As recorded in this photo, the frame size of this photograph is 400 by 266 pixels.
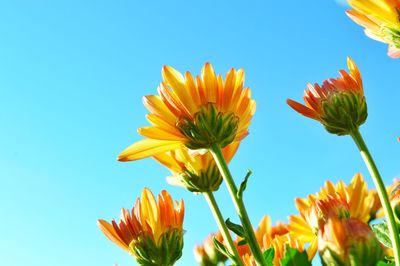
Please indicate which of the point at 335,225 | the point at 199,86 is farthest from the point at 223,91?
the point at 335,225

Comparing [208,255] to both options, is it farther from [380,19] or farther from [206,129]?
[380,19]

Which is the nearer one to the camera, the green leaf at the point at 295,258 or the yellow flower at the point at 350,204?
the green leaf at the point at 295,258

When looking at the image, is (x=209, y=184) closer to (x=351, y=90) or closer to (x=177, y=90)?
(x=177, y=90)

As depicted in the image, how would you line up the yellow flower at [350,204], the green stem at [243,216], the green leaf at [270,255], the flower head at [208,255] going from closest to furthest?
1. the green stem at [243,216]
2. the green leaf at [270,255]
3. the yellow flower at [350,204]
4. the flower head at [208,255]

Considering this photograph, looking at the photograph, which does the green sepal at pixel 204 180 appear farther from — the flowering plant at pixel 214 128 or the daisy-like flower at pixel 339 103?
the daisy-like flower at pixel 339 103

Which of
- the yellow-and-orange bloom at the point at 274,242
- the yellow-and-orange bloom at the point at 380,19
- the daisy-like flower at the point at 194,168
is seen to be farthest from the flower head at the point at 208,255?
the yellow-and-orange bloom at the point at 380,19
